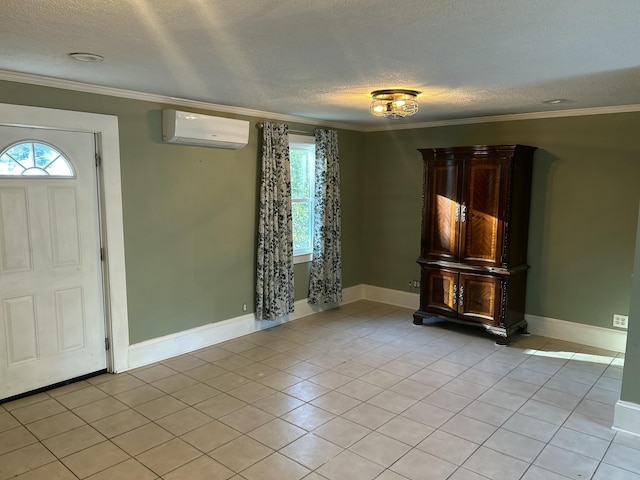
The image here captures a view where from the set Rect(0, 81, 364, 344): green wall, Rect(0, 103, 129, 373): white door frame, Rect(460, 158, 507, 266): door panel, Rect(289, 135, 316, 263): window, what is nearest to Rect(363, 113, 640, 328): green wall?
Rect(460, 158, 507, 266): door panel

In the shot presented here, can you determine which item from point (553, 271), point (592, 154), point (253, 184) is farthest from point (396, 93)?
point (553, 271)

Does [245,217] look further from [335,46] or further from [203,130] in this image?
[335,46]

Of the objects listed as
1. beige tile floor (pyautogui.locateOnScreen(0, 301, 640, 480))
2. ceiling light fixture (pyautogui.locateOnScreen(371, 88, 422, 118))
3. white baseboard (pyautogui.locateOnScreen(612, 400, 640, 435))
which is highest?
ceiling light fixture (pyautogui.locateOnScreen(371, 88, 422, 118))

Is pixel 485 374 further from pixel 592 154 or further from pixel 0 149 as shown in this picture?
pixel 0 149

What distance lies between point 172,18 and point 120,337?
2.81m

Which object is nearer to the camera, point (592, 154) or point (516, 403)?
point (516, 403)

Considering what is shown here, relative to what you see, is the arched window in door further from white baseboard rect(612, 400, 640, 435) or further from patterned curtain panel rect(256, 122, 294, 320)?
white baseboard rect(612, 400, 640, 435)

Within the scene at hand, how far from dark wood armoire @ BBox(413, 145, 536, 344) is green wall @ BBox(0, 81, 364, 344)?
1.88m

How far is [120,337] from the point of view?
3943 mm

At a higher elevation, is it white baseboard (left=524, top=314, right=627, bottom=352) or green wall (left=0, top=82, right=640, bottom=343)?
green wall (left=0, top=82, right=640, bottom=343)

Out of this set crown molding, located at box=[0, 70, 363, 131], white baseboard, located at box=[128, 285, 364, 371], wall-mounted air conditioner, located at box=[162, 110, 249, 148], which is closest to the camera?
crown molding, located at box=[0, 70, 363, 131]

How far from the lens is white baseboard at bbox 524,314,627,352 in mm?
4547

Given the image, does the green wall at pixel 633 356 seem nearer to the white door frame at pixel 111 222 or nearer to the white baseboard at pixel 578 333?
the white baseboard at pixel 578 333

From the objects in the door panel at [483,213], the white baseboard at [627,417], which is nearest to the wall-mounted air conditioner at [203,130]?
the door panel at [483,213]
